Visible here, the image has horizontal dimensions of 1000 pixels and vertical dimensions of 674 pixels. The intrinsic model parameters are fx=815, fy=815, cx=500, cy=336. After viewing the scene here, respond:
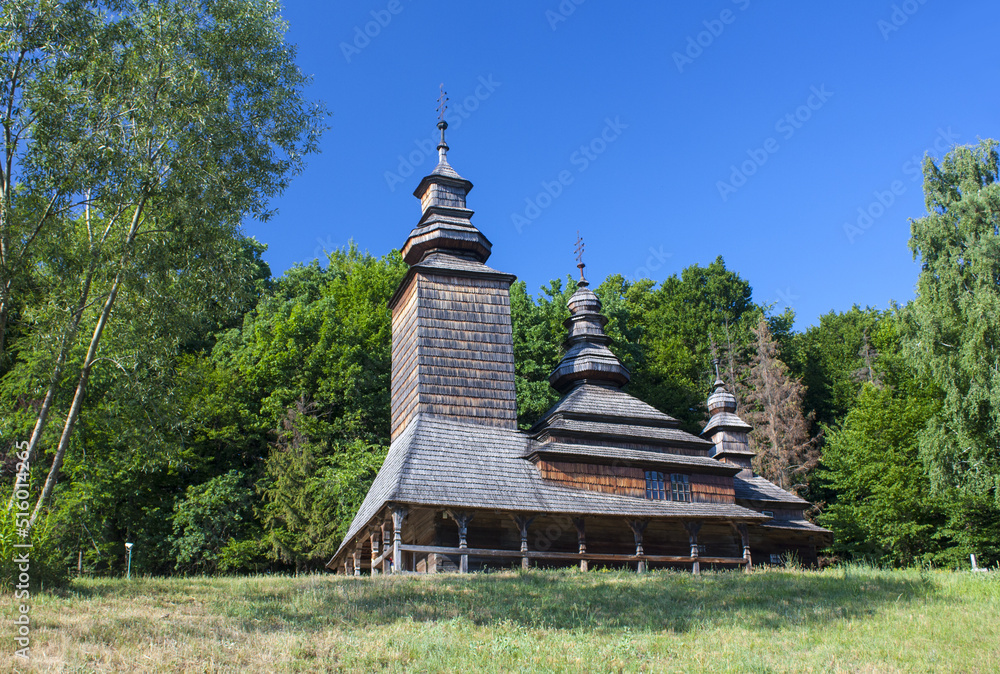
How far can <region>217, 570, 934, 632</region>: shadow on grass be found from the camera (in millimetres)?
12523

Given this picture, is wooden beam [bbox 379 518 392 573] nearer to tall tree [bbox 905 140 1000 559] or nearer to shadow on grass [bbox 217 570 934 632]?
shadow on grass [bbox 217 570 934 632]

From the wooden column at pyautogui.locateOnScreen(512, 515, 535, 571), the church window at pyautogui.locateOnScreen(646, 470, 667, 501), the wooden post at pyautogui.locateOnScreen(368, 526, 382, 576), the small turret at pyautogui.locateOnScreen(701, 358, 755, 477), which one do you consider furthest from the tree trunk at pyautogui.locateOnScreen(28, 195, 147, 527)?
the small turret at pyautogui.locateOnScreen(701, 358, 755, 477)

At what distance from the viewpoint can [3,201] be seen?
1230cm

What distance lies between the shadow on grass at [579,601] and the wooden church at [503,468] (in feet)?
12.6

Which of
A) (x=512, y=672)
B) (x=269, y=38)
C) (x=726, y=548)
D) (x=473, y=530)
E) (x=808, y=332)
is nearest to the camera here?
(x=512, y=672)

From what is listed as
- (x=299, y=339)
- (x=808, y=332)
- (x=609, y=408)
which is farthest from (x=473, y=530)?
(x=808, y=332)

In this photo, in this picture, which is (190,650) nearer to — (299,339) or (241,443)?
(241,443)

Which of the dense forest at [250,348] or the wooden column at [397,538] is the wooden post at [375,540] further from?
the dense forest at [250,348]

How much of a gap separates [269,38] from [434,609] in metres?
10.9

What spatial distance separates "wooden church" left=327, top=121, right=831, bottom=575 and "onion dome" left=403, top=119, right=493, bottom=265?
5 centimetres

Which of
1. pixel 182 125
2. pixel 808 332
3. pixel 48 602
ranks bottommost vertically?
pixel 48 602

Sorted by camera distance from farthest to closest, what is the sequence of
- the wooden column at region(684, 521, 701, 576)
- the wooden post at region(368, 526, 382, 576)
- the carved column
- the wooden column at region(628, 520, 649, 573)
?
1. the carved column
2. the wooden column at region(684, 521, 701, 576)
3. the wooden post at region(368, 526, 382, 576)
4. the wooden column at region(628, 520, 649, 573)

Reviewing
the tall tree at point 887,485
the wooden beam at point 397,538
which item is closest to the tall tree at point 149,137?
the wooden beam at point 397,538

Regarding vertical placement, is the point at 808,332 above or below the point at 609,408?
above
